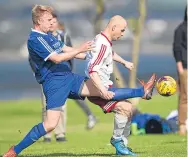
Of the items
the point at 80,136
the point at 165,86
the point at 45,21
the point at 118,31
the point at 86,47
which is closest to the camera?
the point at 86,47

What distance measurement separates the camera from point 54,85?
10.6 meters

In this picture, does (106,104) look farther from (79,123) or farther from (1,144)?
(79,123)

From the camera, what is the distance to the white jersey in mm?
10586

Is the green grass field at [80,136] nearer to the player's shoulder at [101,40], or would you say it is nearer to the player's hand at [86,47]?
the player's shoulder at [101,40]

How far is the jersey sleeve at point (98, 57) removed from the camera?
10570mm

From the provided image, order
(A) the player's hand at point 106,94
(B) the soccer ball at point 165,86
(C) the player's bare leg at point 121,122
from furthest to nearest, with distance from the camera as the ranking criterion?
(B) the soccer ball at point 165,86
(C) the player's bare leg at point 121,122
(A) the player's hand at point 106,94

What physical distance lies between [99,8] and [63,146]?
919cm

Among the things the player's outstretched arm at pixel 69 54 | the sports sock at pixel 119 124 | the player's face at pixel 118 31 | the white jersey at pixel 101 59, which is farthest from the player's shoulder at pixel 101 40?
the sports sock at pixel 119 124

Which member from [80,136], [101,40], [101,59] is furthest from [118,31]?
[80,136]

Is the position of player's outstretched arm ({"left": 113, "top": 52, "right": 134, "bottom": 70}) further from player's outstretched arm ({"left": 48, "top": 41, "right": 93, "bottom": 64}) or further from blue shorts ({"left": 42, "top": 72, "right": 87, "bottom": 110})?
player's outstretched arm ({"left": 48, "top": 41, "right": 93, "bottom": 64})

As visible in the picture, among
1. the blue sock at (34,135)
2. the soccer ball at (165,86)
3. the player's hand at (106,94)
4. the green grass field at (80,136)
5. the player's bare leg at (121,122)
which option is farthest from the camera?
the green grass field at (80,136)

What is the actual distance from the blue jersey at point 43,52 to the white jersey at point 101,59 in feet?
1.24

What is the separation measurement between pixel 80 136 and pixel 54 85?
5968mm

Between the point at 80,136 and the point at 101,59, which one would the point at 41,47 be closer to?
the point at 101,59
